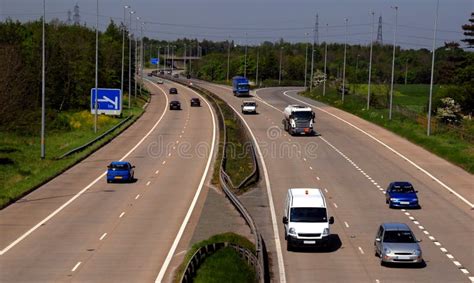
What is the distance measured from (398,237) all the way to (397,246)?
2.06 ft

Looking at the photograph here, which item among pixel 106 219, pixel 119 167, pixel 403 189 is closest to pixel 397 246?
pixel 403 189

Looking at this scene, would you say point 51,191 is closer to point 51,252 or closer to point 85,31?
point 51,252

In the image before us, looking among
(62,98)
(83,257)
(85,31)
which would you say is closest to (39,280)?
(83,257)

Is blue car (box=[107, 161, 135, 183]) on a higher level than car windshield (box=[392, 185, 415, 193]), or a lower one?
lower

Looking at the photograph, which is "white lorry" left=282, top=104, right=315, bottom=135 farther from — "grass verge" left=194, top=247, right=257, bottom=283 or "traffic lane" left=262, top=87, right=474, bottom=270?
"grass verge" left=194, top=247, right=257, bottom=283

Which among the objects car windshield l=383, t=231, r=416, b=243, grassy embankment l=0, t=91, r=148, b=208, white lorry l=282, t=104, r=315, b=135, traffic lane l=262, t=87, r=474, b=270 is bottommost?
grassy embankment l=0, t=91, r=148, b=208

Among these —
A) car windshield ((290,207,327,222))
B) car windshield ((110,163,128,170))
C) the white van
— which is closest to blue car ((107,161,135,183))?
car windshield ((110,163,128,170))

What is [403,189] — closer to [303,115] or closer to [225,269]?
[225,269]

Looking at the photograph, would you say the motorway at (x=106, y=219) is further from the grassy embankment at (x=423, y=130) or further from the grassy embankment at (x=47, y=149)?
the grassy embankment at (x=423, y=130)

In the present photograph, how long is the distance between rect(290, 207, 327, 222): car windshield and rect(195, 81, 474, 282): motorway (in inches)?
53.1

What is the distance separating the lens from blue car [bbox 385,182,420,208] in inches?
1730

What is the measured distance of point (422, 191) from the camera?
163 feet

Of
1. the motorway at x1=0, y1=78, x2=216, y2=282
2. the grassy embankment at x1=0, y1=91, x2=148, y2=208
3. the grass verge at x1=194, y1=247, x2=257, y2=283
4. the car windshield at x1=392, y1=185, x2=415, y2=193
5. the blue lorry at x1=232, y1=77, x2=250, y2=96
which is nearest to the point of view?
the grass verge at x1=194, y1=247, x2=257, y2=283

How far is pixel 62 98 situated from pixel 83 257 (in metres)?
80.9
